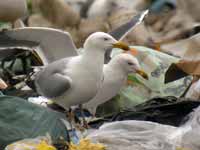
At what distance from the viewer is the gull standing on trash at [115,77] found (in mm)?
3410

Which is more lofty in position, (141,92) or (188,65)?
(188,65)

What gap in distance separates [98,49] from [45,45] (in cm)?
73

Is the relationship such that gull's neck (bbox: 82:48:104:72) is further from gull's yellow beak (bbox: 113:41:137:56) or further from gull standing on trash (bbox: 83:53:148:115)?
gull standing on trash (bbox: 83:53:148:115)

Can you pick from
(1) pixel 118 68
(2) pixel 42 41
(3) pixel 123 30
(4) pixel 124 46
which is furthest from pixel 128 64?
(3) pixel 123 30

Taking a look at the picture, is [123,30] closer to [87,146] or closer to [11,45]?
[11,45]

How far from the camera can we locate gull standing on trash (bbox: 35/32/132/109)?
3.12 meters

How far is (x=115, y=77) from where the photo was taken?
347 cm

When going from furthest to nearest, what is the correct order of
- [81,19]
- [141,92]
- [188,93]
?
[81,19]
[141,92]
[188,93]

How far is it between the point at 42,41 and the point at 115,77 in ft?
1.76

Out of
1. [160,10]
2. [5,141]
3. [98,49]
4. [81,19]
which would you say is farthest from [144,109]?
[160,10]

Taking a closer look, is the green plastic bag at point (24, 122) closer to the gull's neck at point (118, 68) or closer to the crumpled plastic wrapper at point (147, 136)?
the crumpled plastic wrapper at point (147, 136)

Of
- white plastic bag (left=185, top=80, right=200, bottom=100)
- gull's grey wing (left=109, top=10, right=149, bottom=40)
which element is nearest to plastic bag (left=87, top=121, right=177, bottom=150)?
white plastic bag (left=185, top=80, right=200, bottom=100)

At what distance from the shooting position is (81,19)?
5.83 metres

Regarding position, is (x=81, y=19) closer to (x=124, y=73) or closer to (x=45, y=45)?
(x=45, y=45)
